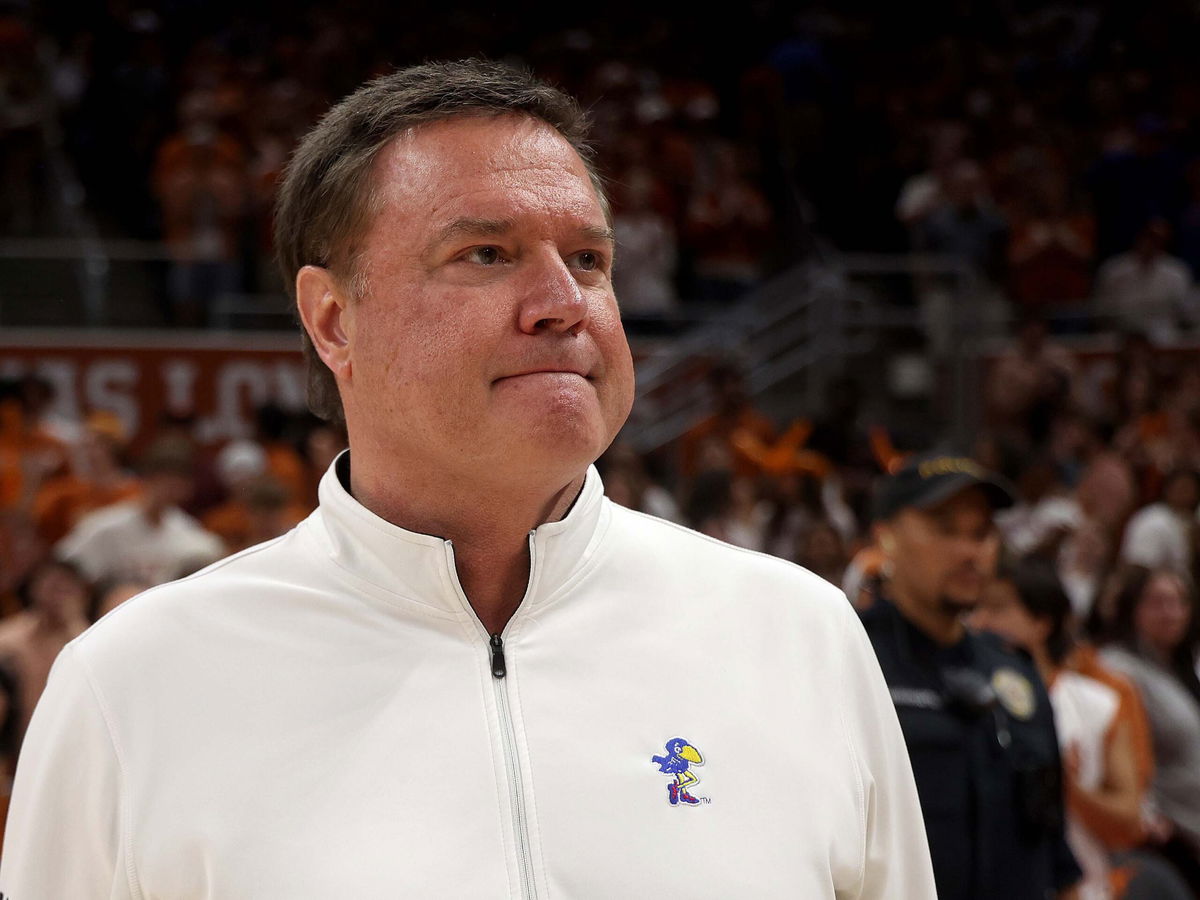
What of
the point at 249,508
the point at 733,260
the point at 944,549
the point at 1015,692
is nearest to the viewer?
the point at 1015,692

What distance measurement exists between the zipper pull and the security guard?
196cm

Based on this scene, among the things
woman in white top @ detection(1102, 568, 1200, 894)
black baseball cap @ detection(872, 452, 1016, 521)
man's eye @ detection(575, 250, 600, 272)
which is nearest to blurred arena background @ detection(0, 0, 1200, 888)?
woman in white top @ detection(1102, 568, 1200, 894)

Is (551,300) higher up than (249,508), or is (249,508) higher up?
(249,508)

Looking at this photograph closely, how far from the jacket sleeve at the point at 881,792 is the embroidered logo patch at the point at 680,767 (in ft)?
0.67

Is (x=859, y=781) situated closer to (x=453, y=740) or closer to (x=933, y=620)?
(x=453, y=740)

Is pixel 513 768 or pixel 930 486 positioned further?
pixel 930 486

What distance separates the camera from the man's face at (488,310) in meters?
1.78

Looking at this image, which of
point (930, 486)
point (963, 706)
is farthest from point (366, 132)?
point (930, 486)

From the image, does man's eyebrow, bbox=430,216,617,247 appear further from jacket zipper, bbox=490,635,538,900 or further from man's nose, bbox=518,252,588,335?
jacket zipper, bbox=490,635,538,900

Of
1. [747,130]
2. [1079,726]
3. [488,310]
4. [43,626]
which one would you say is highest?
[747,130]

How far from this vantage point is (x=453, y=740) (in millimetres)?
1771

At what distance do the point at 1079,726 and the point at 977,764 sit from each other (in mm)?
1538

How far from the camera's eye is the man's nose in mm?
1774

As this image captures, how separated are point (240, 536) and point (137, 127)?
6593 millimetres
